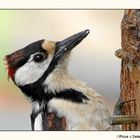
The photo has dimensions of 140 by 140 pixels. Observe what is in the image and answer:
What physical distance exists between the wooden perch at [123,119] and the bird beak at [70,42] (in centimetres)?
29

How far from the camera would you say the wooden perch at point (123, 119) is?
1.38 meters

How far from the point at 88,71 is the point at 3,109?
1.09ft

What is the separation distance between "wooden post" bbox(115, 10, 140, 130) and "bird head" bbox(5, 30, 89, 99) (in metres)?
0.14

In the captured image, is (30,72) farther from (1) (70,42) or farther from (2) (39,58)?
(1) (70,42)

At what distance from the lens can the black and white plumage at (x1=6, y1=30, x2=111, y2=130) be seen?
139 centimetres

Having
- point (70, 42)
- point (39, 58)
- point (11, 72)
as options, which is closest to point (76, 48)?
point (70, 42)

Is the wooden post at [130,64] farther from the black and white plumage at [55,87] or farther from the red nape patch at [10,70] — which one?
the red nape patch at [10,70]

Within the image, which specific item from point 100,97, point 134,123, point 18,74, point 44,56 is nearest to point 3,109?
point 18,74

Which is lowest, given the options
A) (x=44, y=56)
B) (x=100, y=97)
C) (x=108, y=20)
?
(x=100, y=97)

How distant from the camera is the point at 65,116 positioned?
4.54 feet

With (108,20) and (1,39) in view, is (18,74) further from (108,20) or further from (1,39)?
(108,20)
